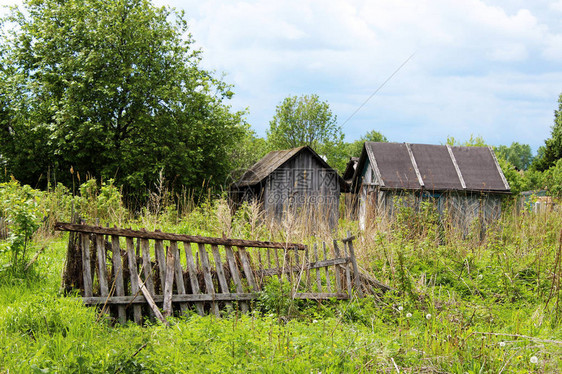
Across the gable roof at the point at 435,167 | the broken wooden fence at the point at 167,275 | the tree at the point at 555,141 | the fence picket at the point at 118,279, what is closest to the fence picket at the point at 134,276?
the broken wooden fence at the point at 167,275

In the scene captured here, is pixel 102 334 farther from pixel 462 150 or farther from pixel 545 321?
pixel 462 150

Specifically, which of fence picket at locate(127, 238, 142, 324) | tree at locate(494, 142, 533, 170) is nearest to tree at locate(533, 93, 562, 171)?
fence picket at locate(127, 238, 142, 324)

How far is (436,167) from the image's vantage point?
16.8 meters

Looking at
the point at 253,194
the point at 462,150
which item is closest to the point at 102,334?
the point at 253,194

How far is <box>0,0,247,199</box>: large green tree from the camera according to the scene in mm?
19312

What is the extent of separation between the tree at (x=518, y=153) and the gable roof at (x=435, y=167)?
73.9 meters

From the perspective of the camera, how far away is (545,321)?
17.2 feet

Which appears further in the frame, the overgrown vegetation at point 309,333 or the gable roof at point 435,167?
the gable roof at point 435,167

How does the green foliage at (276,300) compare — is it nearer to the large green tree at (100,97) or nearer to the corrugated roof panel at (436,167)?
the corrugated roof panel at (436,167)

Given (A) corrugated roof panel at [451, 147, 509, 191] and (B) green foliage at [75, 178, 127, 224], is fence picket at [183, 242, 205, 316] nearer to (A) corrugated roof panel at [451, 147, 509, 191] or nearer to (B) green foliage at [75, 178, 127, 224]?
(B) green foliage at [75, 178, 127, 224]

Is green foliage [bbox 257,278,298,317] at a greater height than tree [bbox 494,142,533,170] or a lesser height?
lesser

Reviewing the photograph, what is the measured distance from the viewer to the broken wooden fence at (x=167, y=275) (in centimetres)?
514

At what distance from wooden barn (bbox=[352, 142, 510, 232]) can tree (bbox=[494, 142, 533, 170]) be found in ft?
243

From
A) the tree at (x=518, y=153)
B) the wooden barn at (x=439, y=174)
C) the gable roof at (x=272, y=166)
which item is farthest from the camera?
the tree at (x=518, y=153)
